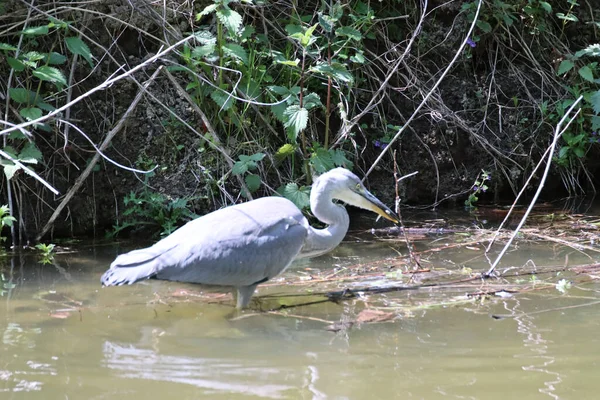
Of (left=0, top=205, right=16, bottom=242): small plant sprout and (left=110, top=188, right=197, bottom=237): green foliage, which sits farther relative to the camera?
(left=110, top=188, right=197, bottom=237): green foliage

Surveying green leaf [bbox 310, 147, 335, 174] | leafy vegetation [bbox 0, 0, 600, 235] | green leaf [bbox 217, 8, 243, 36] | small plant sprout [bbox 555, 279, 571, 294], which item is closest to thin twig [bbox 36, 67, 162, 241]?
leafy vegetation [bbox 0, 0, 600, 235]

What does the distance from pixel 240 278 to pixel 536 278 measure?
82.3 inches

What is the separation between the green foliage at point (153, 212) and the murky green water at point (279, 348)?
120 cm

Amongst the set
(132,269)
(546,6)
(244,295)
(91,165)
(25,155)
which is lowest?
(244,295)

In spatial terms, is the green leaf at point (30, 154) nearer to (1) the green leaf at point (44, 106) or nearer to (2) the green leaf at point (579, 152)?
(1) the green leaf at point (44, 106)

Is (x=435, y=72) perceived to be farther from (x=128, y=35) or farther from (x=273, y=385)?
(x=273, y=385)

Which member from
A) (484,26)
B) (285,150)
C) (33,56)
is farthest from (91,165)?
(484,26)

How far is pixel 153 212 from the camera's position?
21.8 feet

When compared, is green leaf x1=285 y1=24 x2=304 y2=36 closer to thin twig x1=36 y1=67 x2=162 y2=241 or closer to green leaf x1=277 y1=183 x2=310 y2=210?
thin twig x1=36 y1=67 x2=162 y2=241

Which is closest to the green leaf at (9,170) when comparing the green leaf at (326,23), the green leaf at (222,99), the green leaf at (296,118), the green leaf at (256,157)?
the green leaf at (222,99)

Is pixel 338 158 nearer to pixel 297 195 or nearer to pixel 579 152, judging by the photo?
pixel 297 195

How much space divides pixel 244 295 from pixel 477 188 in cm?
351

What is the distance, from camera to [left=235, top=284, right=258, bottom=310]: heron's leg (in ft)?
16.4

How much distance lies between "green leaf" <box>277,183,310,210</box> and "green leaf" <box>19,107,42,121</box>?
2.15 m
